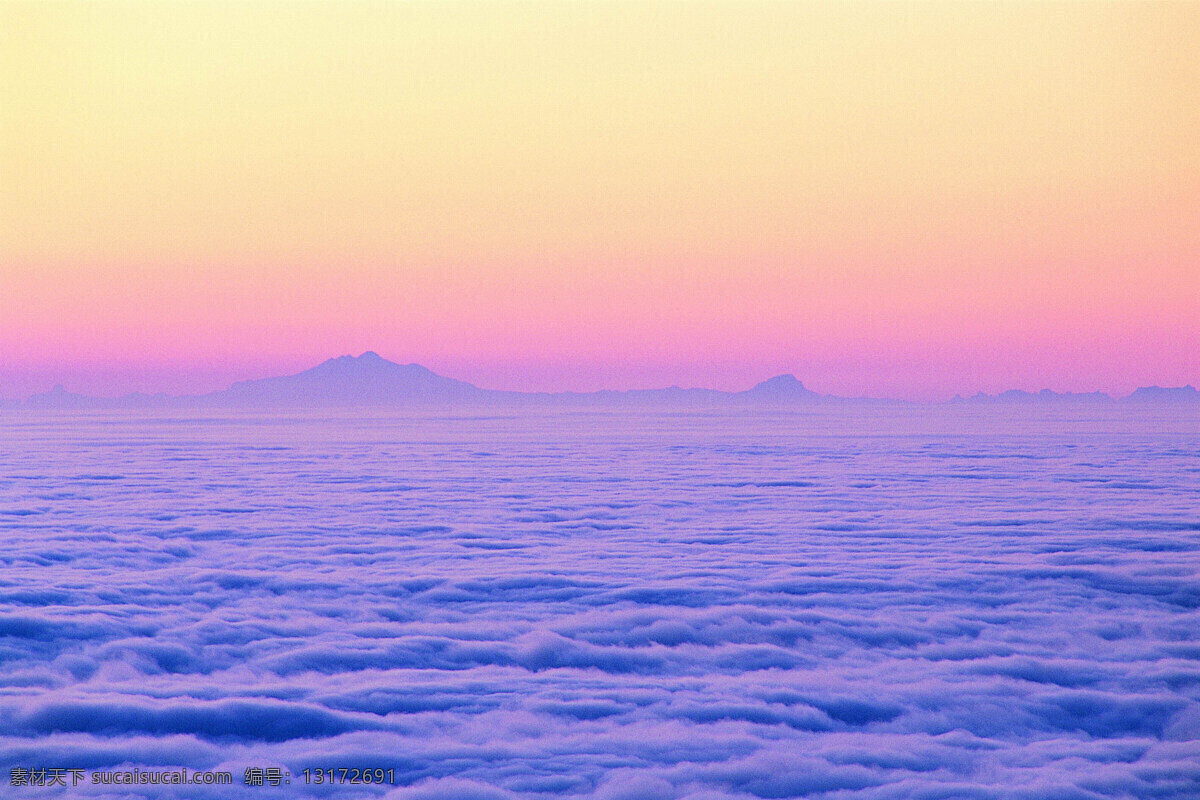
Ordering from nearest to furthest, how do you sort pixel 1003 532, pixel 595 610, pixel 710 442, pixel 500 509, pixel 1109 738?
pixel 1109 738 < pixel 595 610 < pixel 1003 532 < pixel 500 509 < pixel 710 442

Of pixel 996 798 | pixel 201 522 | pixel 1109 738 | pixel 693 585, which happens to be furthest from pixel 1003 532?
pixel 201 522

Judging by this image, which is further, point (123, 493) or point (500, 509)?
point (123, 493)

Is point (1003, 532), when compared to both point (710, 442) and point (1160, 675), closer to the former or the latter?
point (1160, 675)

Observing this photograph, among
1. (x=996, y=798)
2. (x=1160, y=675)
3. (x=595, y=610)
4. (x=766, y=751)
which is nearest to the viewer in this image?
(x=996, y=798)

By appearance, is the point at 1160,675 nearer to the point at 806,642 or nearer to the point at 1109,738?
the point at 1109,738

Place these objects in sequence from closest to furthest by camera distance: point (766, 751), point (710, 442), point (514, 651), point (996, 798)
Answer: point (996, 798) → point (766, 751) → point (514, 651) → point (710, 442)

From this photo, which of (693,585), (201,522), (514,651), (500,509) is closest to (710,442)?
(500,509)

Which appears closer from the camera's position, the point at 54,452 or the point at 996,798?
the point at 996,798

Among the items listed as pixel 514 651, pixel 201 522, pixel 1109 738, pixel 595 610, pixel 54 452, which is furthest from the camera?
pixel 54 452
